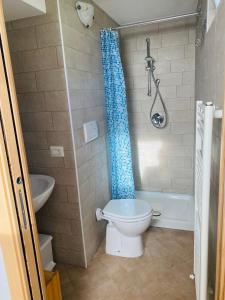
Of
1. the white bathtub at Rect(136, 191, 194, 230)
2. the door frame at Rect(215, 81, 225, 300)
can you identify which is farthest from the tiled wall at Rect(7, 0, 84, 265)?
the door frame at Rect(215, 81, 225, 300)

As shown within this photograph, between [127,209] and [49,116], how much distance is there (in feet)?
3.49

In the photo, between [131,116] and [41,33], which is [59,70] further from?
[131,116]

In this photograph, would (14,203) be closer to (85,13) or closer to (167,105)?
(85,13)

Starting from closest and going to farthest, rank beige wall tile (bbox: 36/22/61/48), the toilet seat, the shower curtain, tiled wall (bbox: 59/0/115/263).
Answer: beige wall tile (bbox: 36/22/61/48) < tiled wall (bbox: 59/0/115/263) < the toilet seat < the shower curtain

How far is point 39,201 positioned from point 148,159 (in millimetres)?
1870

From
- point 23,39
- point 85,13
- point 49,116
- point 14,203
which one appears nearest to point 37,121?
point 49,116

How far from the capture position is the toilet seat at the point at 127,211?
1.94 m

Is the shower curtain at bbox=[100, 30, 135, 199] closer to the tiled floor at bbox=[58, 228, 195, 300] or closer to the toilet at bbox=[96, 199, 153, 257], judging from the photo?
the toilet at bbox=[96, 199, 153, 257]

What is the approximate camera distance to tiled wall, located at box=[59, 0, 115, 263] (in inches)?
67.1

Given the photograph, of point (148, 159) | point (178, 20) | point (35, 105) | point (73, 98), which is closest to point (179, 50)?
point (178, 20)

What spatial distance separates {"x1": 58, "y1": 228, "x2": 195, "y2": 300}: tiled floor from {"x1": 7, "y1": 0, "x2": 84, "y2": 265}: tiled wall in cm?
17

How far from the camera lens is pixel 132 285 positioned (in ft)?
5.72

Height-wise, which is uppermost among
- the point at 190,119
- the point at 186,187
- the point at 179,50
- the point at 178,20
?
the point at 178,20

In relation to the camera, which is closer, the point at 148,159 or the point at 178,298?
the point at 178,298
